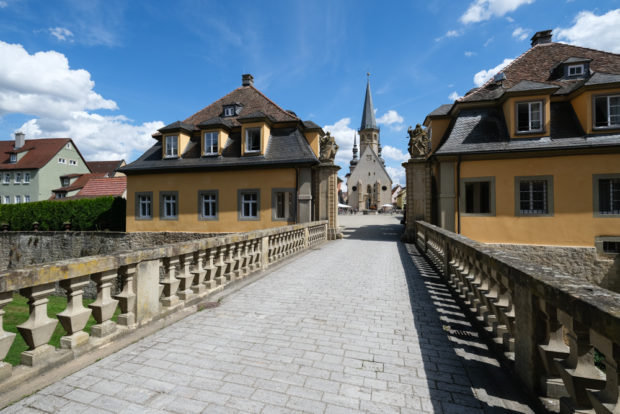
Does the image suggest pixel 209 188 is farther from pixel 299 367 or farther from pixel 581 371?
pixel 581 371

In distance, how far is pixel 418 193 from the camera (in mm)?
15766

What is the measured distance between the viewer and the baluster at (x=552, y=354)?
2.30 meters

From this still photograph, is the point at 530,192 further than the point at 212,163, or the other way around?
the point at 212,163

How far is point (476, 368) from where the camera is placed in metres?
3.03

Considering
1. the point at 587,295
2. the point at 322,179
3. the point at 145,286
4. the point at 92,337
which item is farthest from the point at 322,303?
the point at 322,179

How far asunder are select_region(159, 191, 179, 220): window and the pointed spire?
205 ft

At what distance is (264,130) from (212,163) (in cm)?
362

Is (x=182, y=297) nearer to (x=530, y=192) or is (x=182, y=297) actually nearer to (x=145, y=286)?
(x=145, y=286)

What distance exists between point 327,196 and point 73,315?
13858 millimetres

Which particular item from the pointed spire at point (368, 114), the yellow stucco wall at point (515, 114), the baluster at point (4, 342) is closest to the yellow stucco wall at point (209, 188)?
the yellow stucco wall at point (515, 114)

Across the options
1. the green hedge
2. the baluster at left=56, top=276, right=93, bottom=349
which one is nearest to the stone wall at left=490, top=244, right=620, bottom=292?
the baluster at left=56, top=276, right=93, bottom=349

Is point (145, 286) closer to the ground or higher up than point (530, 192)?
closer to the ground

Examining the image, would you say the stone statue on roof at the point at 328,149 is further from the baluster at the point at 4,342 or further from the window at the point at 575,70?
the baluster at the point at 4,342

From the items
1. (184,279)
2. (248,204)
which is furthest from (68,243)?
(184,279)
